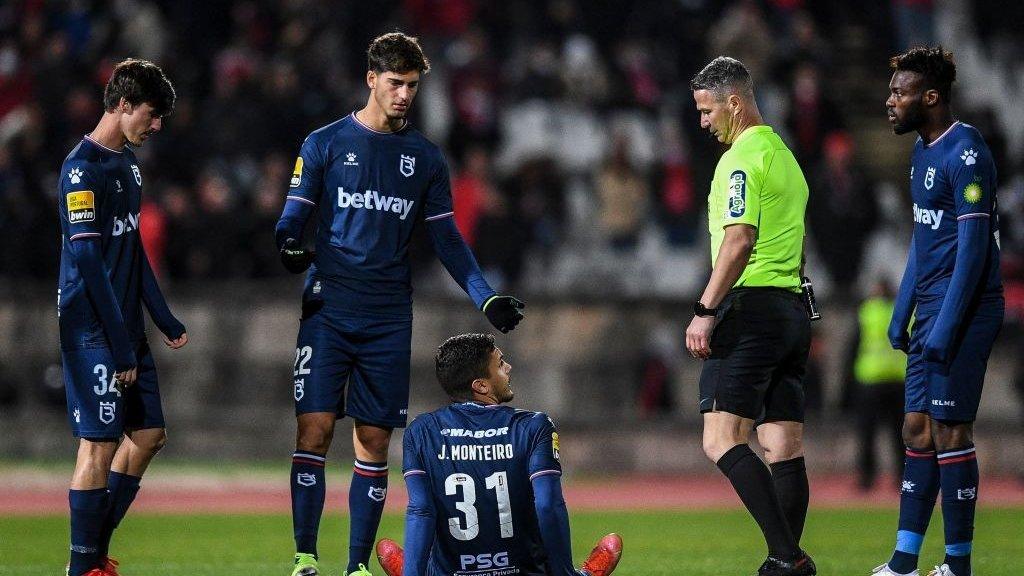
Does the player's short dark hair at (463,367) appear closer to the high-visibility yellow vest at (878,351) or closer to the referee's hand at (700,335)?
the referee's hand at (700,335)

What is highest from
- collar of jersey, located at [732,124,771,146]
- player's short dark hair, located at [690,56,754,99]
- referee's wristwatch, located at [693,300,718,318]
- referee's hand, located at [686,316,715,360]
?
player's short dark hair, located at [690,56,754,99]

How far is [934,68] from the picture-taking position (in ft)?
26.3

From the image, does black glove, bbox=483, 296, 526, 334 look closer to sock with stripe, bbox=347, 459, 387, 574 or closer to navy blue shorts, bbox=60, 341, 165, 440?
sock with stripe, bbox=347, 459, 387, 574

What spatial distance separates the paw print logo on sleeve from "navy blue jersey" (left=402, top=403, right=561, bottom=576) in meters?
2.47

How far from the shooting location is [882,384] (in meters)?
16.3

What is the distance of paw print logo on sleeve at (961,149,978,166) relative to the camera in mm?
7781

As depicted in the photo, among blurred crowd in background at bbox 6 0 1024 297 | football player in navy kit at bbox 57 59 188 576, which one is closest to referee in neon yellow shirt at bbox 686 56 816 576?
football player in navy kit at bbox 57 59 188 576

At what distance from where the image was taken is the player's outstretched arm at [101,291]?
7.76 m

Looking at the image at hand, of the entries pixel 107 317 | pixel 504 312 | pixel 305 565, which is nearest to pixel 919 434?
pixel 504 312

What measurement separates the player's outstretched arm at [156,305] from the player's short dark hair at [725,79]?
299 cm

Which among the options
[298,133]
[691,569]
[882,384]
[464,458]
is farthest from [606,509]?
[464,458]

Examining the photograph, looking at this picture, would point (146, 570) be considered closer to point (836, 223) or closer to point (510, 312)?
point (510, 312)

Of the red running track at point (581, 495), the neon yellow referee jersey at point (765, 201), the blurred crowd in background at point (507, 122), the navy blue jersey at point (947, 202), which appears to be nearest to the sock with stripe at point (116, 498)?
the neon yellow referee jersey at point (765, 201)

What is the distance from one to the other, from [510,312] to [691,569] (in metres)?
2.31
